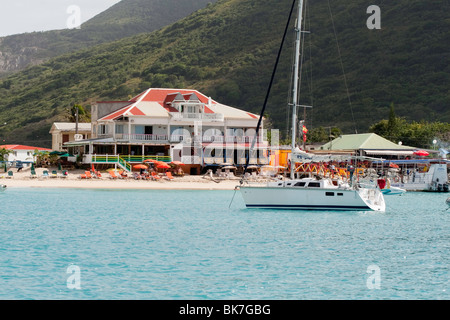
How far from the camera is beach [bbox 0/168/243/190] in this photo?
57906 millimetres

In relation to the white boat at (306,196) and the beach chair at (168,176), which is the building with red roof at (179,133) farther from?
the white boat at (306,196)

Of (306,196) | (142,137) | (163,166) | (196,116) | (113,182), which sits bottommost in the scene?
(113,182)

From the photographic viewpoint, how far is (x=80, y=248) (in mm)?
25328

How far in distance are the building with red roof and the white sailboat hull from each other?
29.3m

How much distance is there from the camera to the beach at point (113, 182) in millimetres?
57906

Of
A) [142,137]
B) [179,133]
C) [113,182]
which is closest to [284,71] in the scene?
[179,133]

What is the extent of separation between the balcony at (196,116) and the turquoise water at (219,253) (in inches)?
1122

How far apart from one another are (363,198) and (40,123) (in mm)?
118874

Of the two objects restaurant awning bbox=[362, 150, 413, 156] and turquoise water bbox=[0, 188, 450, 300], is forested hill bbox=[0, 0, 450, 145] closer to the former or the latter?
restaurant awning bbox=[362, 150, 413, 156]

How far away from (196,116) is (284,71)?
92.7m

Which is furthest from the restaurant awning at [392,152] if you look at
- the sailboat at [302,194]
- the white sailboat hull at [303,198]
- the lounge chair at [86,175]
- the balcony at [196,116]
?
the white sailboat hull at [303,198]

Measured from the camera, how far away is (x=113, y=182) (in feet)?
194

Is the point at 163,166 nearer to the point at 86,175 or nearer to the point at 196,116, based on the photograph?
the point at 86,175
